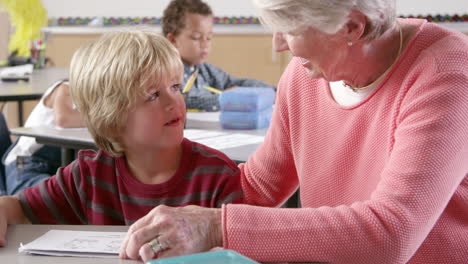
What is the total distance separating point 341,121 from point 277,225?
0.39 meters

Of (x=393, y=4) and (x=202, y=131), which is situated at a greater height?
(x=393, y=4)

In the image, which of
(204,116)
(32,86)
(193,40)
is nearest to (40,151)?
(204,116)

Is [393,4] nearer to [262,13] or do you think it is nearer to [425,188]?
[262,13]

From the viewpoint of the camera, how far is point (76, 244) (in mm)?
1185

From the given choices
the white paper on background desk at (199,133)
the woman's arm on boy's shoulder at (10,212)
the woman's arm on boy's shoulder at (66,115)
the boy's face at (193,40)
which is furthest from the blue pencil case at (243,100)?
the woman's arm on boy's shoulder at (10,212)

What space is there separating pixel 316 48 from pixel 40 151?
1997 mm

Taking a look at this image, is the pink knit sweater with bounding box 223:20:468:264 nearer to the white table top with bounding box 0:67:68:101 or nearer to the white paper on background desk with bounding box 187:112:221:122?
the white paper on background desk with bounding box 187:112:221:122

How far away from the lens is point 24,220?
146cm

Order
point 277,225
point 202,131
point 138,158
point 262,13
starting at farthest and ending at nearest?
point 202,131
point 138,158
point 262,13
point 277,225

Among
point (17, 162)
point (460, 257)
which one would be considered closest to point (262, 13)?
point (460, 257)

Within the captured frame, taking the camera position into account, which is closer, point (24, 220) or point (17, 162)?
point (24, 220)

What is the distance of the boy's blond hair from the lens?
56.7 inches

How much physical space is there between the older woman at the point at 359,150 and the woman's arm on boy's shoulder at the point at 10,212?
1.15ft

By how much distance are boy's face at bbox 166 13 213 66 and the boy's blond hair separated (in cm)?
236
